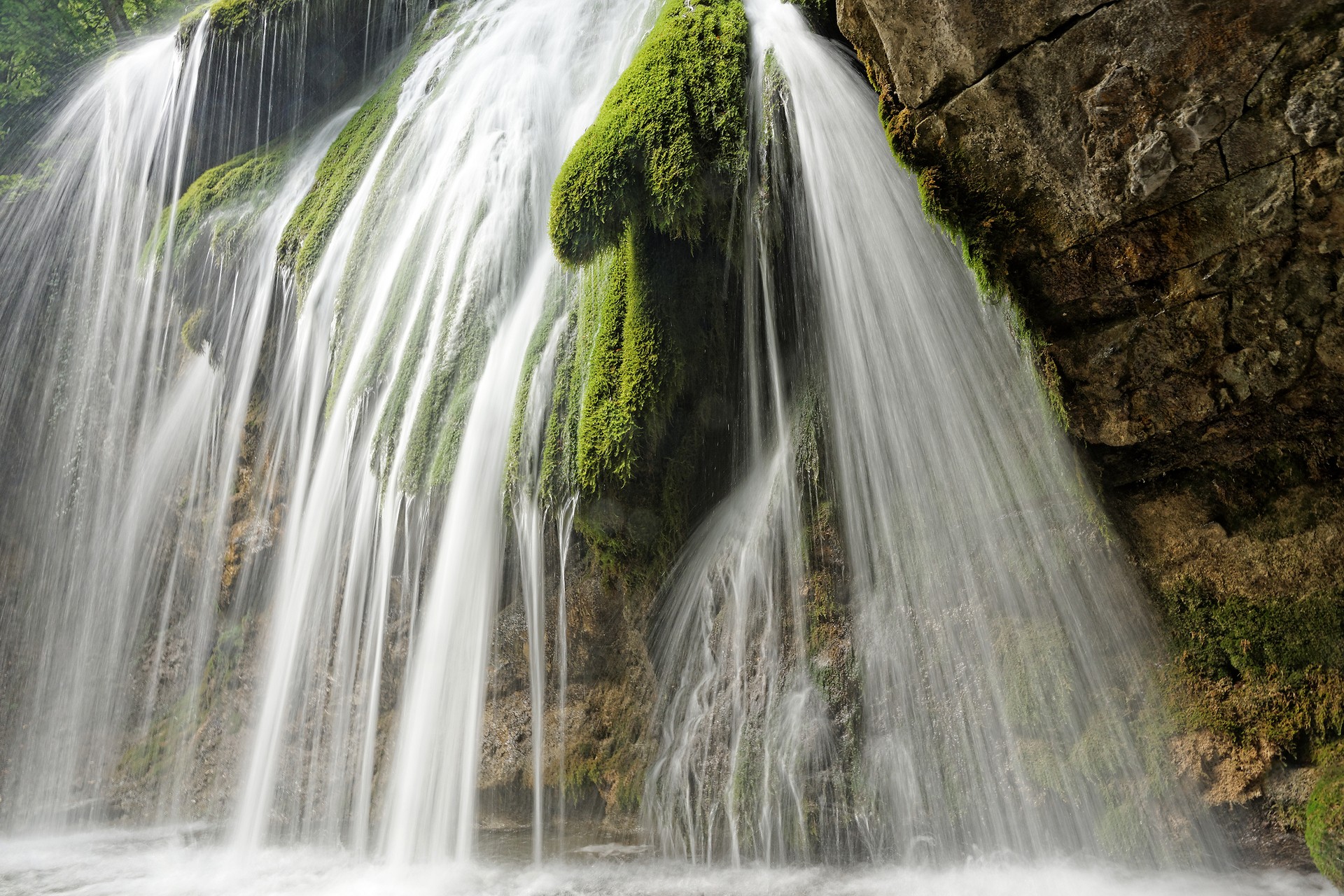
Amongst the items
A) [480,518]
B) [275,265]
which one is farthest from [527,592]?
[275,265]

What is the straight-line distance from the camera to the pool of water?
3.67m

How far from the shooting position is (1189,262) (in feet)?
11.2

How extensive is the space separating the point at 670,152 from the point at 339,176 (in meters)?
6.37

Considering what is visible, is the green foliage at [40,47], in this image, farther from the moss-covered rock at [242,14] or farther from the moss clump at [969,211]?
the moss clump at [969,211]

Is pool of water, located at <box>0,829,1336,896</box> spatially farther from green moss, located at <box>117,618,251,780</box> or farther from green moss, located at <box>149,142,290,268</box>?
green moss, located at <box>149,142,290,268</box>

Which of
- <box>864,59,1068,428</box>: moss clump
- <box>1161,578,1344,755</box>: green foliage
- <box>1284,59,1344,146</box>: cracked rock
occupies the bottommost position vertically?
<box>1161,578,1344,755</box>: green foliage

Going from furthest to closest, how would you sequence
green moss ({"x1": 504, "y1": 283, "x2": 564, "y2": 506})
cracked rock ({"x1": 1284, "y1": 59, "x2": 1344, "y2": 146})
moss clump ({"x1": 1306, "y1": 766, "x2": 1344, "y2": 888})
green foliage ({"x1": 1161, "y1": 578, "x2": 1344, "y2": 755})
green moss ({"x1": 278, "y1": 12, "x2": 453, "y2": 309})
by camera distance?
green moss ({"x1": 278, "y1": 12, "x2": 453, "y2": 309}) → green moss ({"x1": 504, "y1": 283, "x2": 564, "y2": 506}) → green foliage ({"x1": 1161, "y1": 578, "x2": 1344, "y2": 755}) → moss clump ({"x1": 1306, "y1": 766, "x2": 1344, "y2": 888}) → cracked rock ({"x1": 1284, "y1": 59, "x2": 1344, "y2": 146})

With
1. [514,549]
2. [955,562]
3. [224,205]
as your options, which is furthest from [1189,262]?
[224,205]

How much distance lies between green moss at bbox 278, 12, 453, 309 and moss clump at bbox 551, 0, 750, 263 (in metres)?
4.91

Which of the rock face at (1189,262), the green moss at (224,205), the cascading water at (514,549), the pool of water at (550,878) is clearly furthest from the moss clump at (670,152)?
the green moss at (224,205)

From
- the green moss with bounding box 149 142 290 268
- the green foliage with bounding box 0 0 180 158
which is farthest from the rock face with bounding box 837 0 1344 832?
the green foliage with bounding box 0 0 180 158

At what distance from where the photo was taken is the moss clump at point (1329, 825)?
321 centimetres

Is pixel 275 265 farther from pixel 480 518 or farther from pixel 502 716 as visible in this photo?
pixel 502 716

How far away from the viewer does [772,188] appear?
4887mm
